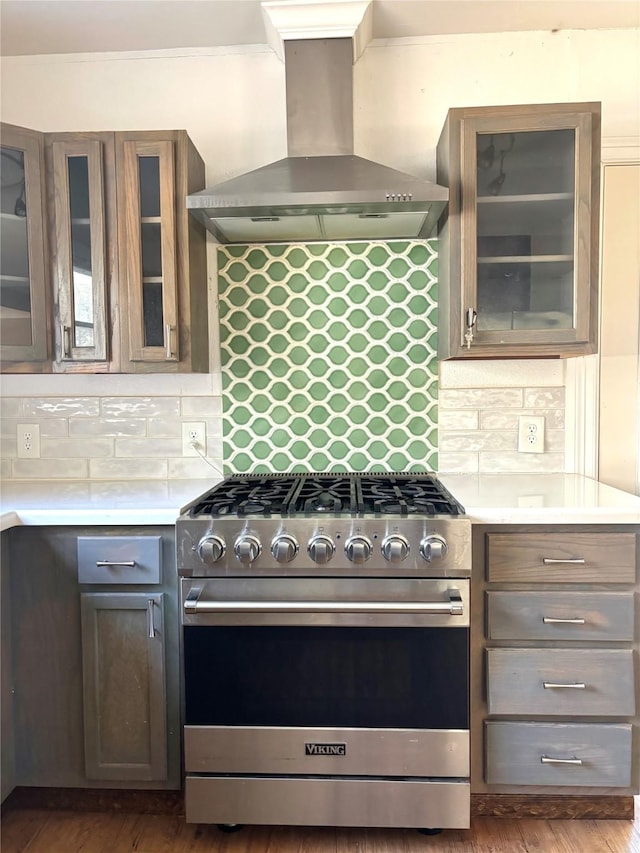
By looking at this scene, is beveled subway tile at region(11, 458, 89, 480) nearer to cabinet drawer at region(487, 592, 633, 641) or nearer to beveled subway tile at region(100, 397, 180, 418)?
beveled subway tile at region(100, 397, 180, 418)

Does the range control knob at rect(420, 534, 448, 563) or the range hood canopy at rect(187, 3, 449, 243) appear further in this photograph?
the range hood canopy at rect(187, 3, 449, 243)

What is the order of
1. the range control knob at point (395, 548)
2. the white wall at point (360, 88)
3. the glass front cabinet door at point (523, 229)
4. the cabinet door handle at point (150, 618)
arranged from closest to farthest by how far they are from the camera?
the range control knob at point (395, 548)
the cabinet door handle at point (150, 618)
the glass front cabinet door at point (523, 229)
the white wall at point (360, 88)

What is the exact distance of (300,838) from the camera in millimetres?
1564

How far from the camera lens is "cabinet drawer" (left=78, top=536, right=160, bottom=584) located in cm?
158

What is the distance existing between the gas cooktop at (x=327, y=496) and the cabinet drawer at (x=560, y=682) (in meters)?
0.46

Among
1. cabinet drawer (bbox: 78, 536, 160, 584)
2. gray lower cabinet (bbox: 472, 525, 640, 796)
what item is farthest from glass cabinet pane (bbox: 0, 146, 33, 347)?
gray lower cabinet (bbox: 472, 525, 640, 796)

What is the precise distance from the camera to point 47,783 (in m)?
1.63

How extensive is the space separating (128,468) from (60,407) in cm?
35

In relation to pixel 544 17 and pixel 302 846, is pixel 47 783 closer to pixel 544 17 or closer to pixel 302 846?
pixel 302 846

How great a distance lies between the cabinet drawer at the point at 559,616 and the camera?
59.9 inches

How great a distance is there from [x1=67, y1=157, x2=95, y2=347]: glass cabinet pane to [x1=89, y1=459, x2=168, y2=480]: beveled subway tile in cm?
51

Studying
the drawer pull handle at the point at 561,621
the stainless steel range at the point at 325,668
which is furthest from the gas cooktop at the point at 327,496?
the drawer pull handle at the point at 561,621

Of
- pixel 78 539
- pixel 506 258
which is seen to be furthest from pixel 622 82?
pixel 78 539

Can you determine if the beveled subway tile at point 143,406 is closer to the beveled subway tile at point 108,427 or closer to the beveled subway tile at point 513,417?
the beveled subway tile at point 108,427
